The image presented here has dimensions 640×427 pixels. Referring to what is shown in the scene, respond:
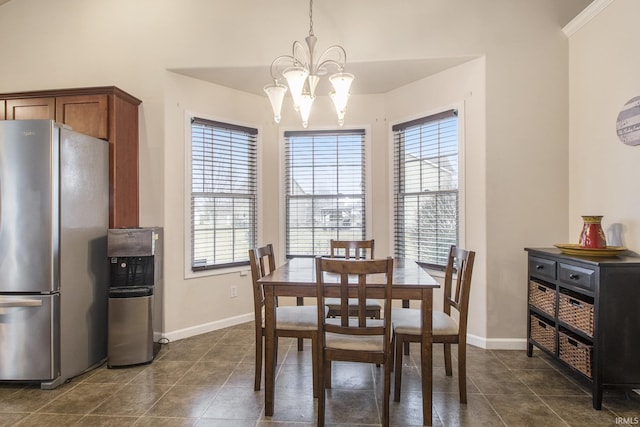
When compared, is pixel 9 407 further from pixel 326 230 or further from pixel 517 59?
pixel 517 59

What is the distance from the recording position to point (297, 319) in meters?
2.31

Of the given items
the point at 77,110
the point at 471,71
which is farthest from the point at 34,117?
the point at 471,71

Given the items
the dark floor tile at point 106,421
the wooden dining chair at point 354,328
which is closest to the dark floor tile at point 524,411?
the wooden dining chair at point 354,328

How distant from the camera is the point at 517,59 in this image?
10.3 feet

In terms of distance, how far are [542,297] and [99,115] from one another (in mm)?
3990

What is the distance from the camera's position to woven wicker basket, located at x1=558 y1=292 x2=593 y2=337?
7.36 ft

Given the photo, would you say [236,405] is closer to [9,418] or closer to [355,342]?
[355,342]

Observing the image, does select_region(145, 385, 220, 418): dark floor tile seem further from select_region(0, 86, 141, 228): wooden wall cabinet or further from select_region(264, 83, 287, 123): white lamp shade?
select_region(264, 83, 287, 123): white lamp shade

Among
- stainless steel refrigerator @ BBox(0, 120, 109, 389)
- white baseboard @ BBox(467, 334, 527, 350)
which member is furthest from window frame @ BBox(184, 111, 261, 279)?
white baseboard @ BBox(467, 334, 527, 350)

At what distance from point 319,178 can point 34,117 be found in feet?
9.14

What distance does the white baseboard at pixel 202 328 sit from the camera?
337 cm

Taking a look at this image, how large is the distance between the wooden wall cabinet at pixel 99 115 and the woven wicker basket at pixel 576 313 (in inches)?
142

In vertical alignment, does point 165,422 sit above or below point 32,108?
below

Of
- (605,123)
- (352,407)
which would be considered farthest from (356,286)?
(605,123)
